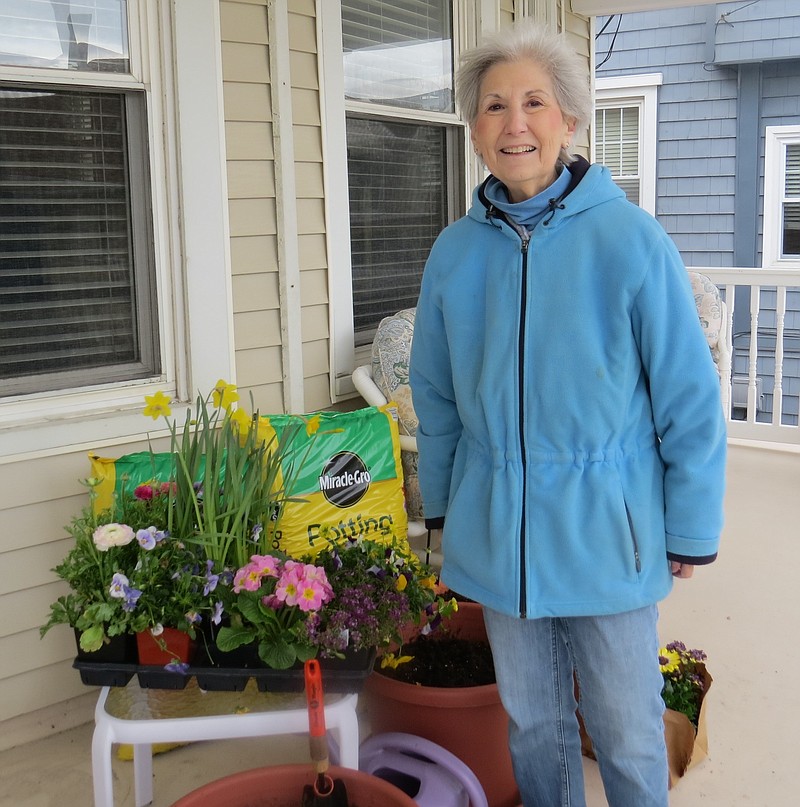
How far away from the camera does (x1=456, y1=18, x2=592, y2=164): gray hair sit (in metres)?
1.51

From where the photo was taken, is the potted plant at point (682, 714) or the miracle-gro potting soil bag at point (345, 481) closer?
the potted plant at point (682, 714)

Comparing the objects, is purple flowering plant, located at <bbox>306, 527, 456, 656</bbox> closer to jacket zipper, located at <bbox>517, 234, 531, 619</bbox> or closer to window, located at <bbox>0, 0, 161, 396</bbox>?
jacket zipper, located at <bbox>517, 234, 531, 619</bbox>

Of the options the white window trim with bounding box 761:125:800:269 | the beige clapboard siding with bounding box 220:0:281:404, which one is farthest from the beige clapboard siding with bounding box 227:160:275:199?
the white window trim with bounding box 761:125:800:269

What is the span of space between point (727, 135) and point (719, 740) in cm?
530

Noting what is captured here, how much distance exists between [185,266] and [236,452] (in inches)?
28.4

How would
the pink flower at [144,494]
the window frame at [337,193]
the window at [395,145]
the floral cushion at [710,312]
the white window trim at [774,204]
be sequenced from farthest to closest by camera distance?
the white window trim at [774,204] < the floral cushion at [710,312] < the window at [395,145] < the window frame at [337,193] < the pink flower at [144,494]

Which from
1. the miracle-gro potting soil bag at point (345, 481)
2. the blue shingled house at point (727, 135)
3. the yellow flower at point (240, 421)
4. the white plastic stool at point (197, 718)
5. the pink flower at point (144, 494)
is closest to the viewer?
the white plastic stool at point (197, 718)

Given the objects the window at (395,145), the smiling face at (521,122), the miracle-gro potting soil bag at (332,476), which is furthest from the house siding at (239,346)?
the smiling face at (521,122)

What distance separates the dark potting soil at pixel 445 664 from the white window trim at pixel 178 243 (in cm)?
95

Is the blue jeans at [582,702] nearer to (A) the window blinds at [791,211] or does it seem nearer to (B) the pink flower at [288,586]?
(B) the pink flower at [288,586]

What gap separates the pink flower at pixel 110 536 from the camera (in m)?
1.80

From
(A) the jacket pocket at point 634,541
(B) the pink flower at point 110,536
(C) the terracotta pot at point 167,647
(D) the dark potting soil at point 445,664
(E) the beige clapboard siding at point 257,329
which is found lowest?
(D) the dark potting soil at point 445,664

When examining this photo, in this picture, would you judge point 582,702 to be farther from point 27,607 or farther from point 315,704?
point 27,607

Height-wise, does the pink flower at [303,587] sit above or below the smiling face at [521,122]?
below
